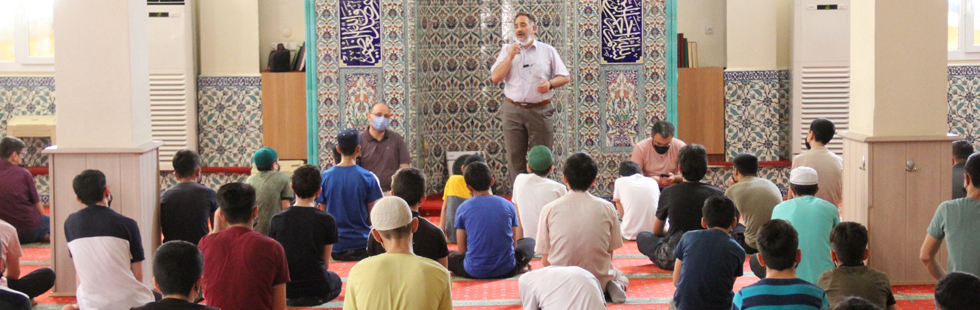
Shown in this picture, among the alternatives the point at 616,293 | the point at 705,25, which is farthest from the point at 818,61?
the point at 616,293

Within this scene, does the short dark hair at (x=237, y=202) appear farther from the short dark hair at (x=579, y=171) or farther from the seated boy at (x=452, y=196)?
the seated boy at (x=452, y=196)

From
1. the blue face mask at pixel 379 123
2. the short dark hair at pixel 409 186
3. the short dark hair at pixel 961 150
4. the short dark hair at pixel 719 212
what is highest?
the blue face mask at pixel 379 123

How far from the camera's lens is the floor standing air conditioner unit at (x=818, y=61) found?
891 cm

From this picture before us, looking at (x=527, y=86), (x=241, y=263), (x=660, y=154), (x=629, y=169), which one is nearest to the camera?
(x=241, y=263)

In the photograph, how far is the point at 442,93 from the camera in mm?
9094

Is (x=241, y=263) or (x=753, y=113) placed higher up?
(x=753, y=113)

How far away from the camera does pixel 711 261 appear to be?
437 centimetres

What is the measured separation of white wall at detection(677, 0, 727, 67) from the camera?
9.36m

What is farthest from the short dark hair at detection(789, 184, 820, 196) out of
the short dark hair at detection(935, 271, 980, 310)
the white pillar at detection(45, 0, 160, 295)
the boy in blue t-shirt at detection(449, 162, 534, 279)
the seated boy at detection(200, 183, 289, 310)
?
the white pillar at detection(45, 0, 160, 295)

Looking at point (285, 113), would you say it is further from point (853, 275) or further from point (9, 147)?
point (853, 275)

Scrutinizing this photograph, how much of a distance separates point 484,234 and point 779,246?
2.32 meters

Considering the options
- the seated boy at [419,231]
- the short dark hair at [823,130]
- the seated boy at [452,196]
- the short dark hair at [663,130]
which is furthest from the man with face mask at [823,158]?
the seated boy at [419,231]

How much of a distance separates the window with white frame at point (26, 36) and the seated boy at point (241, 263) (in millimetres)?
5664

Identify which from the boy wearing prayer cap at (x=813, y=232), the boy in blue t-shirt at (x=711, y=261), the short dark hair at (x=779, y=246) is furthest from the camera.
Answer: the boy wearing prayer cap at (x=813, y=232)
